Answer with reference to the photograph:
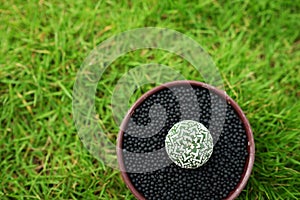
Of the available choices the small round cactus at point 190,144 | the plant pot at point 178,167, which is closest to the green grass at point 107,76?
the plant pot at point 178,167

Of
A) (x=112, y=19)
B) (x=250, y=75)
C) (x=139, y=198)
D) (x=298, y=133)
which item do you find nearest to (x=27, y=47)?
(x=112, y=19)

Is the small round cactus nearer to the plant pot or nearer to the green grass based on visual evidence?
the plant pot

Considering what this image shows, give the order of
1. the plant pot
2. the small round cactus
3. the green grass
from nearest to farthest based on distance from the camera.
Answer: the small round cactus
the plant pot
the green grass

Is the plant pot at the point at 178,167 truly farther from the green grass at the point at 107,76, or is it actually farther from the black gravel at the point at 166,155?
the green grass at the point at 107,76

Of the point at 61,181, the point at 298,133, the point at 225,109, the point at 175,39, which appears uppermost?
the point at 175,39

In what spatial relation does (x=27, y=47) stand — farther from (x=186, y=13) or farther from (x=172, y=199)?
(x=172, y=199)

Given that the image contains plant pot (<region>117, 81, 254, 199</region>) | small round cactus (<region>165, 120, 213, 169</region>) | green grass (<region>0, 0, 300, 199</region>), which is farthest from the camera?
green grass (<region>0, 0, 300, 199</region>)

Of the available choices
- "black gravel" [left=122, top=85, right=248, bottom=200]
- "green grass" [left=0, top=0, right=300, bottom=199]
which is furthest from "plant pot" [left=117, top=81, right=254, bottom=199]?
"green grass" [left=0, top=0, right=300, bottom=199]

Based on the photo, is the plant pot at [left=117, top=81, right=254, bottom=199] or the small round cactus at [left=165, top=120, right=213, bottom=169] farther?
the plant pot at [left=117, top=81, right=254, bottom=199]
